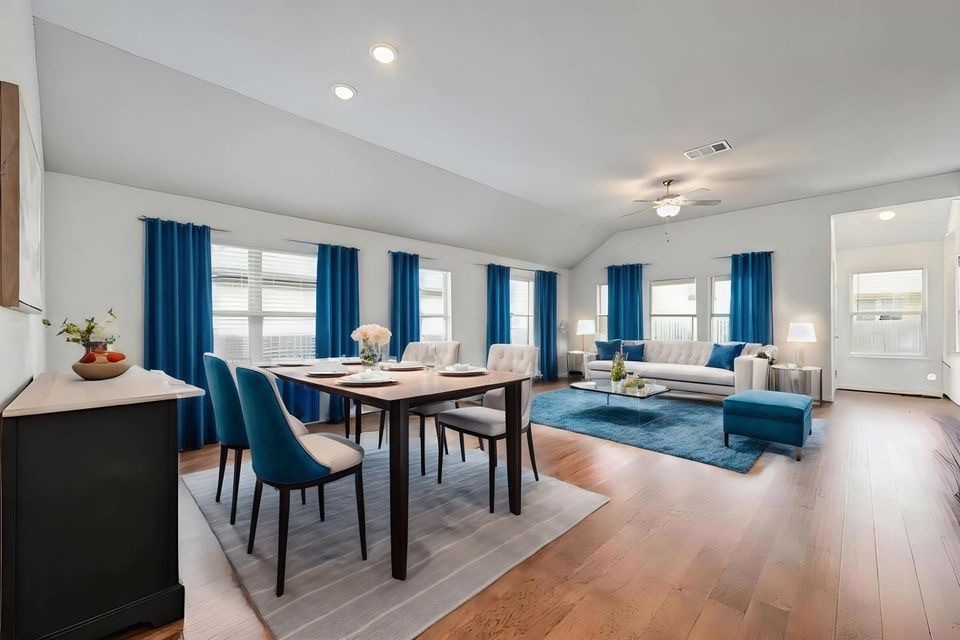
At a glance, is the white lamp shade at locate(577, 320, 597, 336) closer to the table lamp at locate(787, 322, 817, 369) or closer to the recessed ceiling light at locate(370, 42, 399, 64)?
the table lamp at locate(787, 322, 817, 369)

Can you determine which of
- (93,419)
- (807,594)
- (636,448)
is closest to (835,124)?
(636,448)

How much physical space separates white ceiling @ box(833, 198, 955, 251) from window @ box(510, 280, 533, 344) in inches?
191

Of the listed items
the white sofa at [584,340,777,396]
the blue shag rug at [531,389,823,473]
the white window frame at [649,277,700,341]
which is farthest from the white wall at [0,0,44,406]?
the white window frame at [649,277,700,341]

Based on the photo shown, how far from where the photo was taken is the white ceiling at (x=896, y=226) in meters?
5.48

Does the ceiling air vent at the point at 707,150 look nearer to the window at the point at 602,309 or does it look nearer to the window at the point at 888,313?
the window at the point at 602,309

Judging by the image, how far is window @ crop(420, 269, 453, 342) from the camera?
6.19 meters

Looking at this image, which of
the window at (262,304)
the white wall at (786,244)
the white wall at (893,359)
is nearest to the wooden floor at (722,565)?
the window at (262,304)

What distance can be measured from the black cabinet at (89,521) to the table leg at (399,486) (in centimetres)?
83

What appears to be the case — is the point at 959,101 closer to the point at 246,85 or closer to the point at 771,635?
the point at 771,635

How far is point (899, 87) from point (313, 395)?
231 inches

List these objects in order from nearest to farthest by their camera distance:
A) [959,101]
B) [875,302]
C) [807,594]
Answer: [807,594] < [959,101] < [875,302]

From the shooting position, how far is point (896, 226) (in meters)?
5.97

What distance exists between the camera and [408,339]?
5566 millimetres

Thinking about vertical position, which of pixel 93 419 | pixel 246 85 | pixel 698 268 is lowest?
pixel 93 419
